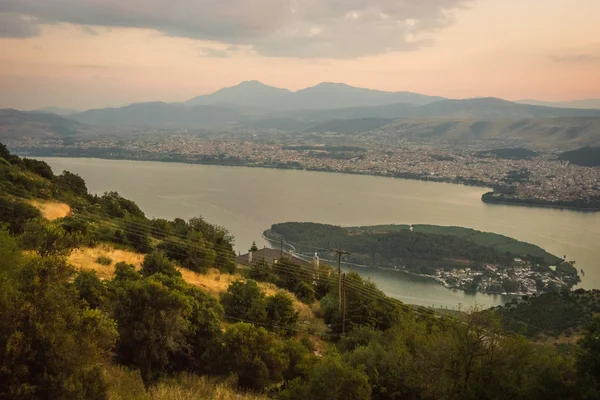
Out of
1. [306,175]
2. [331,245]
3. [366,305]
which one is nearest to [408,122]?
[306,175]

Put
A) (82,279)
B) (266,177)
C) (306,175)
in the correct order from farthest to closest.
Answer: (306,175) < (266,177) < (82,279)

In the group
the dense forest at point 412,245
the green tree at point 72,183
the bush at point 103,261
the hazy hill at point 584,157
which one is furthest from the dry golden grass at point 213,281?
the hazy hill at point 584,157

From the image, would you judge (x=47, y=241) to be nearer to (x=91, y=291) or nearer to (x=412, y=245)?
(x=91, y=291)

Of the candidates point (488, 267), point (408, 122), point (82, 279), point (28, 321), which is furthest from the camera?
point (408, 122)

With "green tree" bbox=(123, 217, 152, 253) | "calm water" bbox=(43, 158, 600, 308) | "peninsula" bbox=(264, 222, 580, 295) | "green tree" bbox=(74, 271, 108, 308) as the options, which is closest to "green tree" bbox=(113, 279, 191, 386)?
"green tree" bbox=(74, 271, 108, 308)

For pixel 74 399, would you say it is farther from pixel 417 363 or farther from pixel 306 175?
pixel 306 175

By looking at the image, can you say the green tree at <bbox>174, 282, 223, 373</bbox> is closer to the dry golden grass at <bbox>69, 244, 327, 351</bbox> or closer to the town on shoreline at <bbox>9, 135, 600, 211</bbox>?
the dry golden grass at <bbox>69, 244, 327, 351</bbox>
